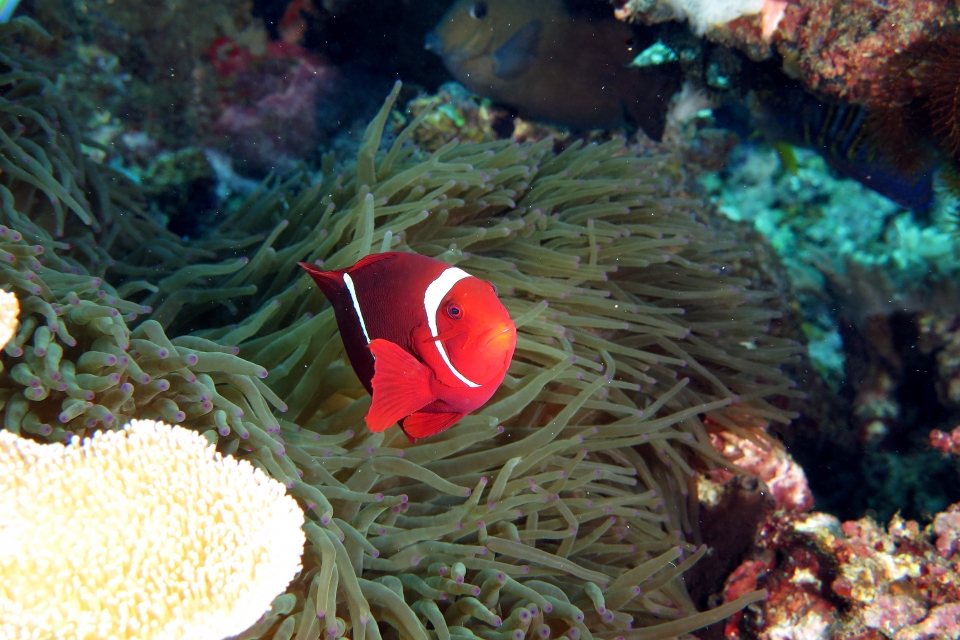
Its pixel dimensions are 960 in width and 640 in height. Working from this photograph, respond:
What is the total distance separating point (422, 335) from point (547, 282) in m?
0.92

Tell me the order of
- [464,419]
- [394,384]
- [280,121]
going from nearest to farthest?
[394,384] → [464,419] → [280,121]

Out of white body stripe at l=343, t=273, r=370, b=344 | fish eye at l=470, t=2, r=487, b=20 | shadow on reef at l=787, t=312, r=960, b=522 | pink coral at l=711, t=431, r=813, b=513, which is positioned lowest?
shadow on reef at l=787, t=312, r=960, b=522

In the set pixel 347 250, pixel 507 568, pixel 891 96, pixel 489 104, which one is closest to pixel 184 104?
pixel 489 104

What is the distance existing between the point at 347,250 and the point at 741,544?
201 cm

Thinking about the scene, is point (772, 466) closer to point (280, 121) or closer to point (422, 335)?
point (422, 335)

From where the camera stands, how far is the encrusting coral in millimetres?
1085

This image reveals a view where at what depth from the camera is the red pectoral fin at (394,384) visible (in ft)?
4.39

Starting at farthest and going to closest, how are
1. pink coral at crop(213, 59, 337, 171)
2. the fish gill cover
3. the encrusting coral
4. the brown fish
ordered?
pink coral at crop(213, 59, 337, 171), the brown fish, the fish gill cover, the encrusting coral

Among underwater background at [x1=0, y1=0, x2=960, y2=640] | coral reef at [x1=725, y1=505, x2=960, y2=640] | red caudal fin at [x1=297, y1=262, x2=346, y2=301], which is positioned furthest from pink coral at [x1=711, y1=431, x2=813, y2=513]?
red caudal fin at [x1=297, y1=262, x2=346, y2=301]

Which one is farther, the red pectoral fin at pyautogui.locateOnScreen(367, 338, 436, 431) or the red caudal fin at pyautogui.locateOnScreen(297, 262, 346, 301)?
the red caudal fin at pyautogui.locateOnScreen(297, 262, 346, 301)

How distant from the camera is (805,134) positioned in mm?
3857

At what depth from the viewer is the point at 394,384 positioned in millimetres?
1361

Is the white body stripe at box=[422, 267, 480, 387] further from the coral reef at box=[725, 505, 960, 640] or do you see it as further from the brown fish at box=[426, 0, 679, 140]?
the brown fish at box=[426, 0, 679, 140]

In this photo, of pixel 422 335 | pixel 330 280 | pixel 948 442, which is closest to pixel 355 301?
pixel 330 280
